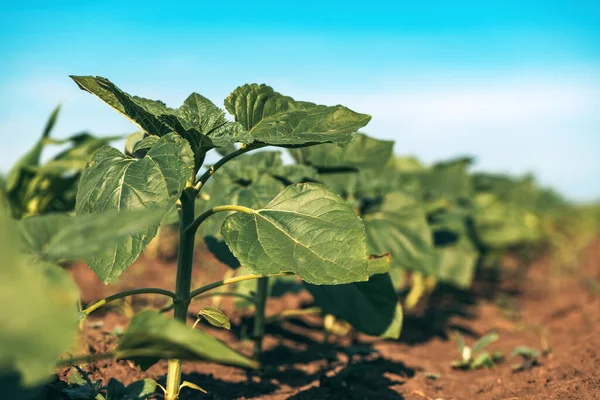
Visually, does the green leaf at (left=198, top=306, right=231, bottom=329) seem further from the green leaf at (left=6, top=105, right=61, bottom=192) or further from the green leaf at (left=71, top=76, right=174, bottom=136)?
the green leaf at (left=6, top=105, right=61, bottom=192)

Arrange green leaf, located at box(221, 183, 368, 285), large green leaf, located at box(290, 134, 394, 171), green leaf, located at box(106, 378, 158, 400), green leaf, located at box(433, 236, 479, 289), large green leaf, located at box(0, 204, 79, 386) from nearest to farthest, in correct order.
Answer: large green leaf, located at box(0, 204, 79, 386)
green leaf, located at box(221, 183, 368, 285)
green leaf, located at box(106, 378, 158, 400)
large green leaf, located at box(290, 134, 394, 171)
green leaf, located at box(433, 236, 479, 289)

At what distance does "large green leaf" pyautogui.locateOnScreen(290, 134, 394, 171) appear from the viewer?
2.97 m

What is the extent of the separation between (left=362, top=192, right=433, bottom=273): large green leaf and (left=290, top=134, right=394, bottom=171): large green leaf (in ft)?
1.20

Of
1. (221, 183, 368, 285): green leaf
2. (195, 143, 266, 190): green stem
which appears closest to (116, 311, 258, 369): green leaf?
(221, 183, 368, 285): green leaf

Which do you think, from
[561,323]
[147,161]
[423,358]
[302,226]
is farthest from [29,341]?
[561,323]

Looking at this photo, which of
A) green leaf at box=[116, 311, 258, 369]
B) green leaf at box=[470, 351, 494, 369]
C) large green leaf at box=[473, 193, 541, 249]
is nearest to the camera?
green leaf at box=[116, 311, 258, 369]

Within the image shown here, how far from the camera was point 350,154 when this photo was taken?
3.20 m

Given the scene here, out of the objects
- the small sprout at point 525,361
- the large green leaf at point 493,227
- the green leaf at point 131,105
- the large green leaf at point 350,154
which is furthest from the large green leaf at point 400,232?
the large green leaf at point 493,227

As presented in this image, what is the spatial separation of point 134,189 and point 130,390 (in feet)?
2.68

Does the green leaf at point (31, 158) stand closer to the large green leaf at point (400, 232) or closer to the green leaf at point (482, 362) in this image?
the large green leaf at point (400, 232)

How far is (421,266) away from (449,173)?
2254 mm

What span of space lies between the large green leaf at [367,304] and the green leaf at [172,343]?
1.30m

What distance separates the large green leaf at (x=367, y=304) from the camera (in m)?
2.47

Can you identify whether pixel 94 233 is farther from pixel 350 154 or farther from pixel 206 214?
pixel 350 154
